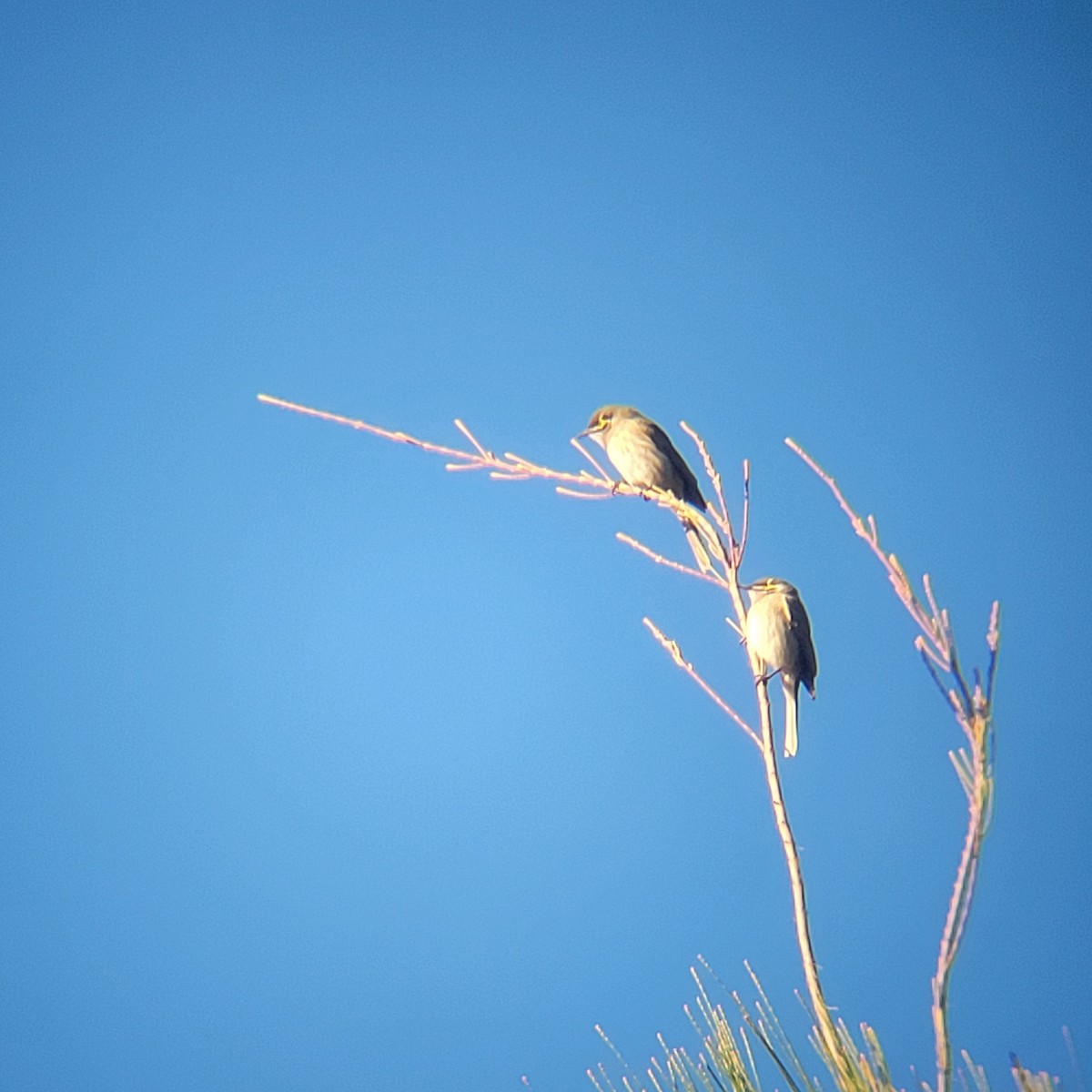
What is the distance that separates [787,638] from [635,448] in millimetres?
1015

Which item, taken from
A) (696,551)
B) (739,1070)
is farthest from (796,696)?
(739,1070)

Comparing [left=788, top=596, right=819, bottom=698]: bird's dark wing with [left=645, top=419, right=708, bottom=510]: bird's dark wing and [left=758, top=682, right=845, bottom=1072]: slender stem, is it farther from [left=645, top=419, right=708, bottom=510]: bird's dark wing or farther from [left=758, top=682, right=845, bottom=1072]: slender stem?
[left=758, top=682, right=845, bottom=1072]: slender stem

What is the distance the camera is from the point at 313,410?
83cm

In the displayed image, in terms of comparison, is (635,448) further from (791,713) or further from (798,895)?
(798,895)

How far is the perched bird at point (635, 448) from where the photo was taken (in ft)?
8.70

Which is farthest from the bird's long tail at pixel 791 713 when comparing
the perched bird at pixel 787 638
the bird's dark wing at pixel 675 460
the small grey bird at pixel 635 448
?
the small grey bird at pixel 635 448

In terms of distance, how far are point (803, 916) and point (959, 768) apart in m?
0.19

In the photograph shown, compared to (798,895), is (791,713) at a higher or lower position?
higher

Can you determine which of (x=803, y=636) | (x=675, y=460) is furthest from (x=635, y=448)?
(x=803, y=636)

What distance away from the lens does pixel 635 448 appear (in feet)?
8.75

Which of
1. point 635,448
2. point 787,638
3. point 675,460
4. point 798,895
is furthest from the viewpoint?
point 675,460

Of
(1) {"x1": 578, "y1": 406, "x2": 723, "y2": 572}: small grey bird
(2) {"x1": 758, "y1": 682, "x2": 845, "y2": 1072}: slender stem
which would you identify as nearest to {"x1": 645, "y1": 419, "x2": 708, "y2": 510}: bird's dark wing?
(1) {"x1": 578, "y1": 406, "x2": 723, "y2": 572}: small grey bird

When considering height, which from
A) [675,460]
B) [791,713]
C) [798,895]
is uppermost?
[675,460]

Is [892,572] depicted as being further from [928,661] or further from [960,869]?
[960,869]
